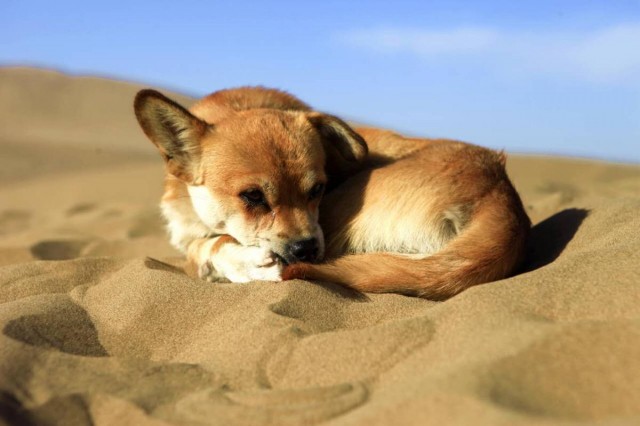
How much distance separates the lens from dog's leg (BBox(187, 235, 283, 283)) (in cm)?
371

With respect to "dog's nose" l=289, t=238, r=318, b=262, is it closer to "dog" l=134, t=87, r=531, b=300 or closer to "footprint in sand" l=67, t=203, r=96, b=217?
"dog" l=134, t=87, r=531, b=300

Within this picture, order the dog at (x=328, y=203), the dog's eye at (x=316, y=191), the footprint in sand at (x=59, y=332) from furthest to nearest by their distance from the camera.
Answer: the dog's eye at (x=316, y=191), the dog at (x=328, y=203), the footprint in sand at (x=59, y=332)

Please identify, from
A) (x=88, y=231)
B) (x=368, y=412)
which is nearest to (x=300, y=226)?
(x=368, y=412)

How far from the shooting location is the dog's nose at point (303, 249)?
3727 millimetres

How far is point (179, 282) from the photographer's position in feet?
11.2

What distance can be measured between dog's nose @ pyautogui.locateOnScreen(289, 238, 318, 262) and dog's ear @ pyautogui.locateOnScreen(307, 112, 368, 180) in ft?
2.67

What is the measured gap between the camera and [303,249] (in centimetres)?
373

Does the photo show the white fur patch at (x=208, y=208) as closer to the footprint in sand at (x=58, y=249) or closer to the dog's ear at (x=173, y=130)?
the dog's ear at (x=173, y=130)

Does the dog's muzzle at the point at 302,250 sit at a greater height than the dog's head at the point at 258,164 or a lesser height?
lesser

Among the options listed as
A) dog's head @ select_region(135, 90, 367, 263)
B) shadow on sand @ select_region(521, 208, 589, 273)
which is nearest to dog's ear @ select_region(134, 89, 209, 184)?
dog's head @ select_region(135, 90, 367, 263)

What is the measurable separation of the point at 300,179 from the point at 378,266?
2.78 ft

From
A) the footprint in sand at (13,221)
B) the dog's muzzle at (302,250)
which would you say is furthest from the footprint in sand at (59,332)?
the footprint in sand at (13,221)

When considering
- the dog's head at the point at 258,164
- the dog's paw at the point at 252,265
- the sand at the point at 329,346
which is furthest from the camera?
the dog's head at the point at 258,164

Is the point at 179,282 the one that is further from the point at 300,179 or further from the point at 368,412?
the point at 368,412
